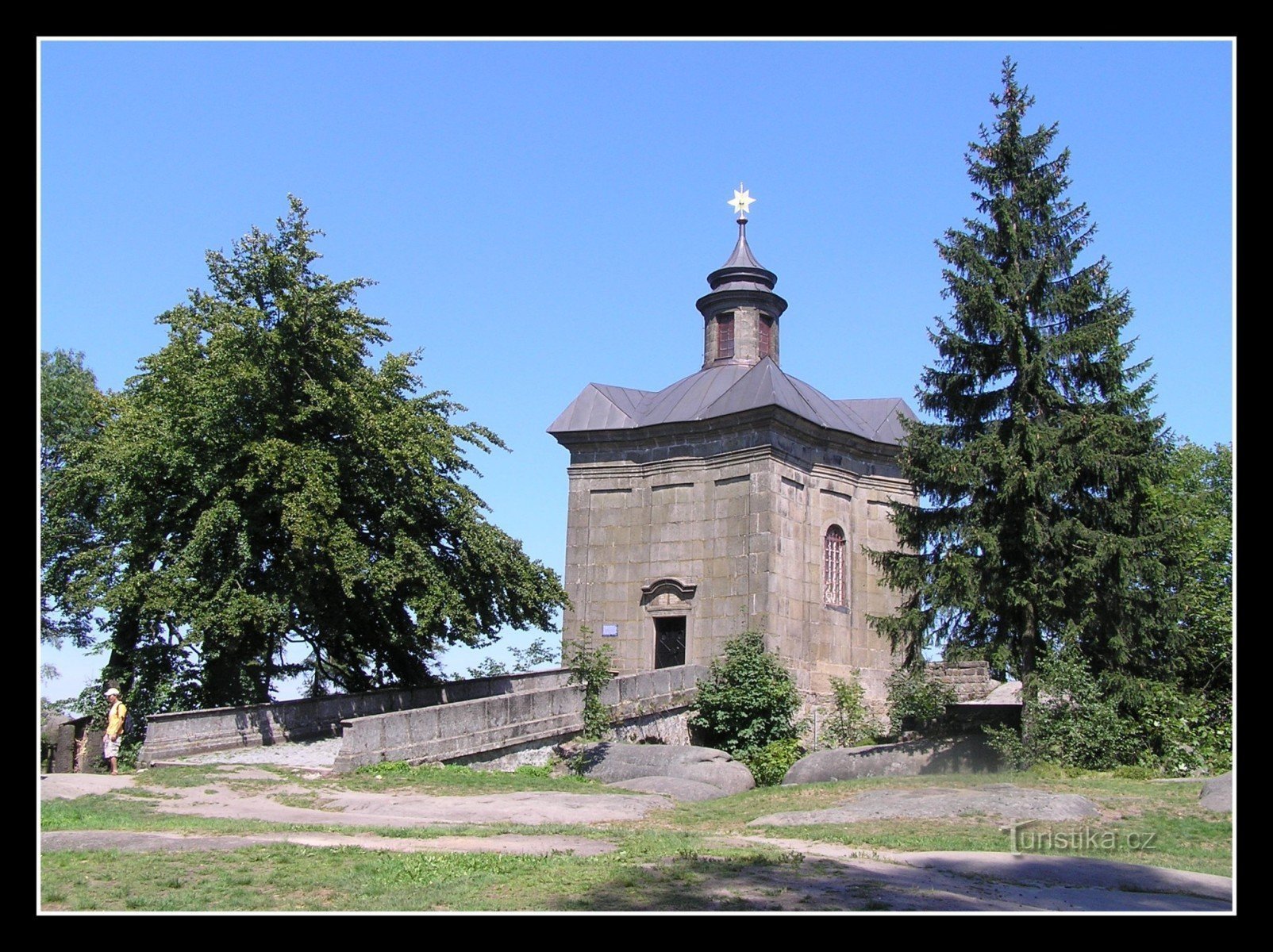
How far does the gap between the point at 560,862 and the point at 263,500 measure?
1328 cm

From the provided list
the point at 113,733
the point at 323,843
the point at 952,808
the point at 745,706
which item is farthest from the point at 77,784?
the point at 745,706

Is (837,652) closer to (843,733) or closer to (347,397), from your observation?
(843,733)

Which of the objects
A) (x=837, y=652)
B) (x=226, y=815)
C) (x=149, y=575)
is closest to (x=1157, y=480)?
(x=837, y=652)

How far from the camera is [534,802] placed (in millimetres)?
15117

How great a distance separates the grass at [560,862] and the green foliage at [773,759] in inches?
310

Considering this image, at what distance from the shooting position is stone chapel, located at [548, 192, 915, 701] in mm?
28078

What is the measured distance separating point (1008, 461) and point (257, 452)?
12751 millimetres

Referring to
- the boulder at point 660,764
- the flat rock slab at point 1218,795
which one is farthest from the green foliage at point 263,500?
the flat rock slab at point 1218,795

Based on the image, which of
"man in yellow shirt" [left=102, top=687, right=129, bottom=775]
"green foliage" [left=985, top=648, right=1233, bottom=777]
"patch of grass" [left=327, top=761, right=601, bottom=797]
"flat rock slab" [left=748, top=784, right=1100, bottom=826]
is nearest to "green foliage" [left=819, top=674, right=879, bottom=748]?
"green foliage" [left=985, top=648, right=1233, bottom=777]

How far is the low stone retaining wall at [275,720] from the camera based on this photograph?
59.5ft

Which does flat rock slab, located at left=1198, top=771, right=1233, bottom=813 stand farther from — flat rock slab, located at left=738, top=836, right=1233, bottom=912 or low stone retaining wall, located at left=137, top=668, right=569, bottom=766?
low stone retaining wall, located at left=137, top=668, right=569, bottom=766

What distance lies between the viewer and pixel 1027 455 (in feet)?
63.2

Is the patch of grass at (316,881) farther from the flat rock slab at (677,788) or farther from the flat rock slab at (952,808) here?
the flat rock slab at (677,788)

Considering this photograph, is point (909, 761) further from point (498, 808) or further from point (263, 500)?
point (263, 500)
